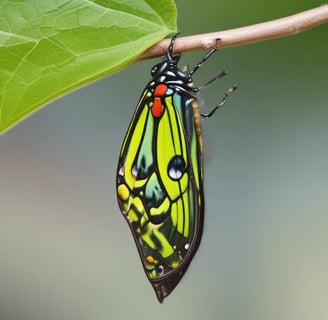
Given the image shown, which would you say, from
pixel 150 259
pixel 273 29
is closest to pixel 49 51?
pixel 273 29

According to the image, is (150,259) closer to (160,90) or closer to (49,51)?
(160,90)

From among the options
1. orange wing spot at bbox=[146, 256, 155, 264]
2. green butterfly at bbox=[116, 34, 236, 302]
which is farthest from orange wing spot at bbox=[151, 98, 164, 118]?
orange wing spot at bbox=[146, 256, 155, 264]

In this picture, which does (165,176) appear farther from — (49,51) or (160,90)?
(49,51)

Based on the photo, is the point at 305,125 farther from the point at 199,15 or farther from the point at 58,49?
the point at 58,49

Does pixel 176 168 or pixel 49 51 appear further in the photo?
pixel 176 168

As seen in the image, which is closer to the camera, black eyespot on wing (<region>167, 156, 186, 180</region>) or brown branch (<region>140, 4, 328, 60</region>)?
brown branch (<region>140, 4, 328, 60</region>)

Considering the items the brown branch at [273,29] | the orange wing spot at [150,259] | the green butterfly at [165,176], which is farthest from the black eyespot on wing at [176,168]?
the brown branch at [273,29]

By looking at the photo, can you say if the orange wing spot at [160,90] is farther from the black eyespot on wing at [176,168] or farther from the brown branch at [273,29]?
the brown branch at [273,29]

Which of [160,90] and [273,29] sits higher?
[160,90]

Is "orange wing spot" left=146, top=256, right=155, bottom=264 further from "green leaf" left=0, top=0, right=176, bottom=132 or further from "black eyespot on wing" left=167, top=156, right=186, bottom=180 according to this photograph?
"green leaf" left=0, top=0, right=176, bottom=132
